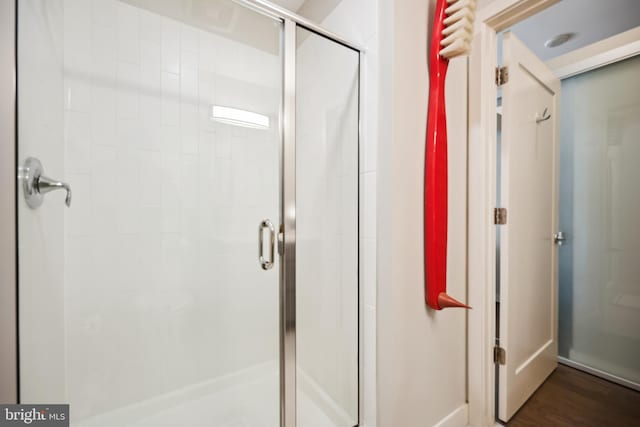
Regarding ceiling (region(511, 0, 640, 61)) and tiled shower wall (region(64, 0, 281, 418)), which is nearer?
tiled shower wall (region(64, 0, 281, 418))

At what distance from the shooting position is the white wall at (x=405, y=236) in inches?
37.6

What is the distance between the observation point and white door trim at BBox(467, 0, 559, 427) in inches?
46.9

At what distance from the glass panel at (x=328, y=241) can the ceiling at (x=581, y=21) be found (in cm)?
137

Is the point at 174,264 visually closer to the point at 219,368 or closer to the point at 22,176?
the point at 219,368

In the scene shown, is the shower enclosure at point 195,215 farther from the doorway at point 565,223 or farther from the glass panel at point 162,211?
the doorway at point 565,223

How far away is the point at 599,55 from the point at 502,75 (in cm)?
105

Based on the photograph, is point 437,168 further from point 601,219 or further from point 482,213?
point 601,219

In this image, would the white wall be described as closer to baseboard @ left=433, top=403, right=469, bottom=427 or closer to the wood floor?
baseboard @ left=433, top=403, right=469, bottom=427

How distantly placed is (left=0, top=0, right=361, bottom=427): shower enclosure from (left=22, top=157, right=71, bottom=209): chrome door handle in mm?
78

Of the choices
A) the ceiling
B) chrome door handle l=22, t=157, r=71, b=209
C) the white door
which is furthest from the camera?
the ceiling

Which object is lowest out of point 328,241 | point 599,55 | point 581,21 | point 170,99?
point 328,241

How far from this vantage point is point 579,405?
1.42 meters

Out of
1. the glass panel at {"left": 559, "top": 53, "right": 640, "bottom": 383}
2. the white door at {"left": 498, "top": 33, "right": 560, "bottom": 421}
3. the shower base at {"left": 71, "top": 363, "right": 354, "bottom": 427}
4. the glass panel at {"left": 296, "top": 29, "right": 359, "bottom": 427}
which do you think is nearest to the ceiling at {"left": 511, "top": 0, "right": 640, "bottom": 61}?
the glass panel at {"left": 559, "top": 53, "right": 640, "bottom": 383}


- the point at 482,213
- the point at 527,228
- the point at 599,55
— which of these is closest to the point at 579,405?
the point at 527,228
